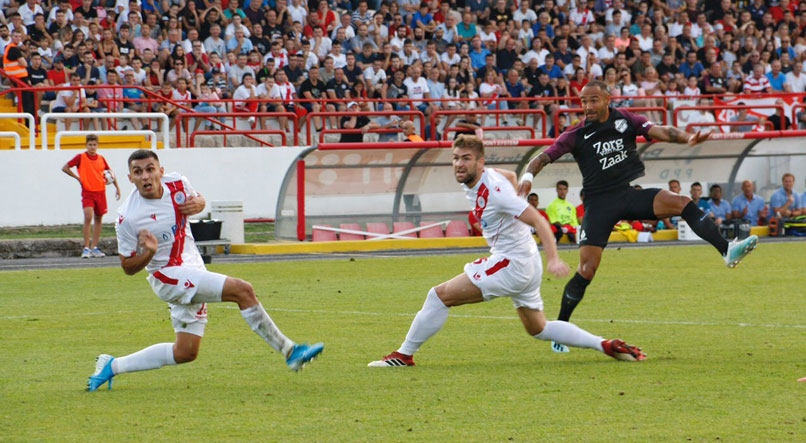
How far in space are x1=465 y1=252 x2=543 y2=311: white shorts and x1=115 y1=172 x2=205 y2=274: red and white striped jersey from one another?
75.9 inches

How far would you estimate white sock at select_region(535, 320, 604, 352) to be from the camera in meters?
9.05

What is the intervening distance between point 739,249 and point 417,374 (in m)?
3.18

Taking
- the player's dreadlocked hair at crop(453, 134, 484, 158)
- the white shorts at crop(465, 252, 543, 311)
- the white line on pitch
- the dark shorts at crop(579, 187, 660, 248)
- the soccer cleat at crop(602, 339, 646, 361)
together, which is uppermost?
the player's dreadlocked hair at crop(453, 134, 484, 158)

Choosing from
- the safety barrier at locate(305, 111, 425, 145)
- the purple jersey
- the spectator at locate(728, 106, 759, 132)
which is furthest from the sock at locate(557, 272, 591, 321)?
the spectator at locate(728, 106, 759, 132)

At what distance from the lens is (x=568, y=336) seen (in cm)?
905

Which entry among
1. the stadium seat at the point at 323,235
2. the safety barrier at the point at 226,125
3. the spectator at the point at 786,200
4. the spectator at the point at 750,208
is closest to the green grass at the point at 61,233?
the stadium seat at the point at 323,235

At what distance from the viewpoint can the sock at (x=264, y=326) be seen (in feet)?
27.0

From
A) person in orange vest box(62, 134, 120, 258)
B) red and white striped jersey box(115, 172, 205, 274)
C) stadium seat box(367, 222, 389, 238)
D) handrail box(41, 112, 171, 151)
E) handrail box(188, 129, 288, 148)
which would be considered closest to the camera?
red and white striped jersey box(115, 172, 205, 274)

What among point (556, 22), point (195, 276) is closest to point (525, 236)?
point (195, 276)

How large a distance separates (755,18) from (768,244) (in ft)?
46.3

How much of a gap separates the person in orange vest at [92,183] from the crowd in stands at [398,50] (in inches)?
104

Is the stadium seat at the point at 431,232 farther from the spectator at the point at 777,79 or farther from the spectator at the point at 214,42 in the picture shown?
the spectator at the point at 777,79

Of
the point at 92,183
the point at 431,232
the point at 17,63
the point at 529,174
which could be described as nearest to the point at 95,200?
the point at 92,183

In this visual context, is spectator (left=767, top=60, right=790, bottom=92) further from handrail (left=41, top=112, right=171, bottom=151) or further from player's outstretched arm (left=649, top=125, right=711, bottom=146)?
player's outstretched arm (left=649, top=125, right=711, bottom=146)
